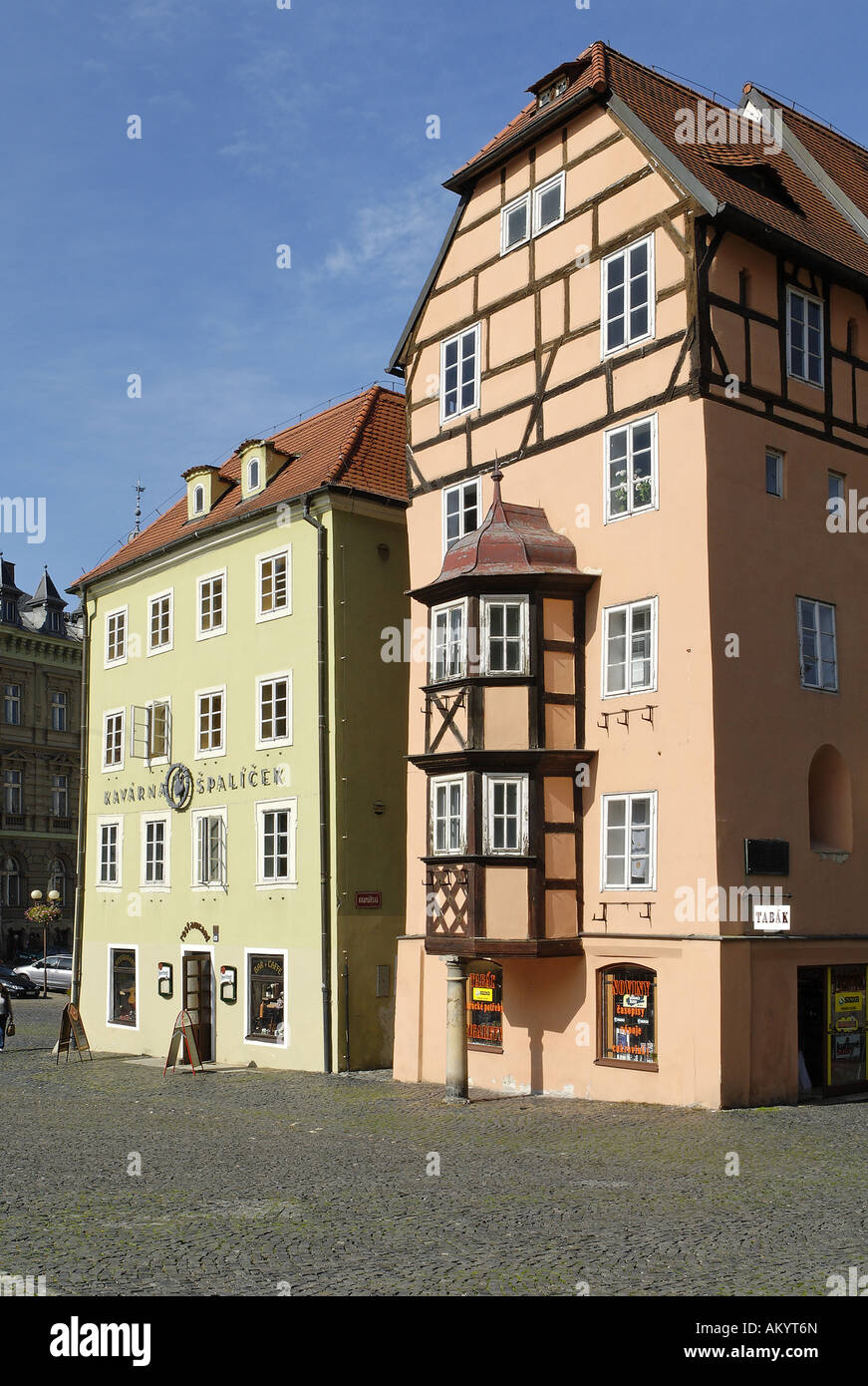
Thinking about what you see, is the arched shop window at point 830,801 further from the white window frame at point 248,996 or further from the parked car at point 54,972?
the parked car at point 54,972

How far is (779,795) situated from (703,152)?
10.9 metres

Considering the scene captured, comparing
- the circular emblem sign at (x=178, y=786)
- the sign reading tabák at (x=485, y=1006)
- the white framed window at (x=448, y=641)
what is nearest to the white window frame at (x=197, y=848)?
the circular emblem sign at (x=178, y=786)

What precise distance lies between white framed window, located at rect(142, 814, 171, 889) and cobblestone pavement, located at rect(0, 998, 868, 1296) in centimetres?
1095

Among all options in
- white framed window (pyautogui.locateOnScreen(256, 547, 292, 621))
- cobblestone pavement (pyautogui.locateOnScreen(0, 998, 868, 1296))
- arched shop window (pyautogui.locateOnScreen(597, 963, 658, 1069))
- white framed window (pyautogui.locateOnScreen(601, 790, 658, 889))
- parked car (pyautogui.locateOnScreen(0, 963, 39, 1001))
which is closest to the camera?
cobblestone pavement (pyautogui.locateOnScreen(0, 998, 868, 1296))

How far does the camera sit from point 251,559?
31.7 metres

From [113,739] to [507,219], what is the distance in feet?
57.6

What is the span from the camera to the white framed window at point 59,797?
70.7 metres

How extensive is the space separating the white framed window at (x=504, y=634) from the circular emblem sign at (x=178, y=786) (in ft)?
39.1

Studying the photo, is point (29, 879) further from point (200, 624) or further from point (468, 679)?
point (468, 679)

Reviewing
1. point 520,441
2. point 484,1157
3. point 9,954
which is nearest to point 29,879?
point 9,954

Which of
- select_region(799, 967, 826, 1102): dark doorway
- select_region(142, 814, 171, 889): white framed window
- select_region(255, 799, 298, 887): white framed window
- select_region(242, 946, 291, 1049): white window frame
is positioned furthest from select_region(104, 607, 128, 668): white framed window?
select_region(799, 967, 826, 1102): dark doorway

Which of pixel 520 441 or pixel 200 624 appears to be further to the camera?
pixel 200 624

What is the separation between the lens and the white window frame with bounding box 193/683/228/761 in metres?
32.0

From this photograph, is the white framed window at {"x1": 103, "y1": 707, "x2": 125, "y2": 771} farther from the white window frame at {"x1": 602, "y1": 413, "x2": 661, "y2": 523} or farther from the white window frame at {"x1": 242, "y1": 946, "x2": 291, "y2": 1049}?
the white window frame at {"x1": 602, "y1": 413, "x2": 661, "y2": 523}
